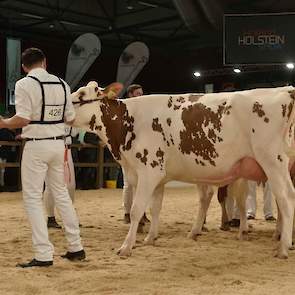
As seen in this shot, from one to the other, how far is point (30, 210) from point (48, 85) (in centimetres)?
97

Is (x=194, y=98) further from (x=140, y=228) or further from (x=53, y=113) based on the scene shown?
(x=140, y=228)

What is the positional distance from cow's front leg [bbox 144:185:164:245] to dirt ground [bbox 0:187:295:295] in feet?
0.34

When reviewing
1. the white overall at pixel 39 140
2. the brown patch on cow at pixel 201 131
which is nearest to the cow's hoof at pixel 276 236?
the brown patch on cow at pixel 201 131

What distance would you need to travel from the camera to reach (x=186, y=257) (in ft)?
16.8

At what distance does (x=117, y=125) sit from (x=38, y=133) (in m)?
1.30

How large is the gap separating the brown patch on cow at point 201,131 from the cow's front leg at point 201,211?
1066 millimetres

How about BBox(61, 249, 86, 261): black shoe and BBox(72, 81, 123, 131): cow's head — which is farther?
BBox(72, 81, 123, 131): cow's head

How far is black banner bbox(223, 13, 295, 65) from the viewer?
40.1 ft

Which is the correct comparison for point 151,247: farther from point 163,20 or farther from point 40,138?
point 163,20

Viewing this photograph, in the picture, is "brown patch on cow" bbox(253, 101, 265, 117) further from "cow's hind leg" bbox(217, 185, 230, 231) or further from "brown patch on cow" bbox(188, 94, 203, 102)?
"cow's hind leg" bbox(217, 185, 230, 231)

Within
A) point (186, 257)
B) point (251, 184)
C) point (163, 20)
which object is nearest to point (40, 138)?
point (186, 257)

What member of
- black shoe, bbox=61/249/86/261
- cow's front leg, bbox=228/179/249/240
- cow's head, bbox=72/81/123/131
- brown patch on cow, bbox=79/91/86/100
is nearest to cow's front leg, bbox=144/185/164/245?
cow's front leg, bbox=228/179/249/240

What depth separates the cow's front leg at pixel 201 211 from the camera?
617cm

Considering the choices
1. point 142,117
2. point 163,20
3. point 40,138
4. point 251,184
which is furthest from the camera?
point 163,20
